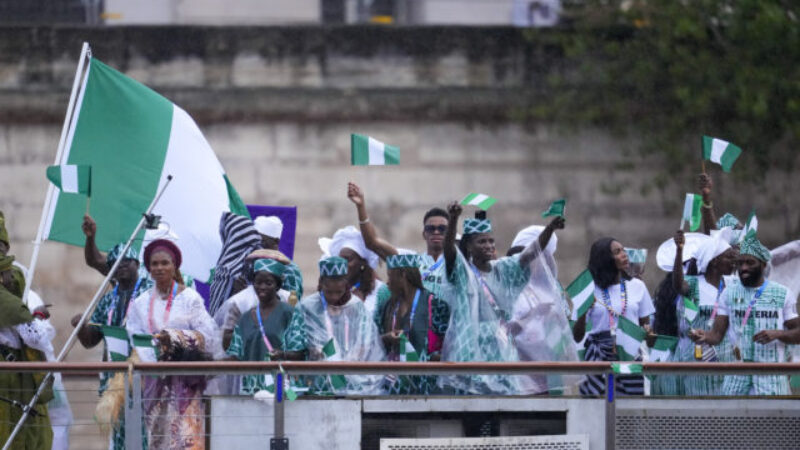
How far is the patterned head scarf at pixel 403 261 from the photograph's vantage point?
10656 mm

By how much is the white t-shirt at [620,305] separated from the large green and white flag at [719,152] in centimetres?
117

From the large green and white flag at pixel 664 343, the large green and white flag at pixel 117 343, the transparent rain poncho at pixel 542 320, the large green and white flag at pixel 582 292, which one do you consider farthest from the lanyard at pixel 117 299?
the large green and white flag at pixel 664 343

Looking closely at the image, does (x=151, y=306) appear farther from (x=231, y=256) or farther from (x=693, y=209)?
(x=693, y=209)

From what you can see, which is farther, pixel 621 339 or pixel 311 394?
pixel 621 339

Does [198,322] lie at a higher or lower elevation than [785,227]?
lower

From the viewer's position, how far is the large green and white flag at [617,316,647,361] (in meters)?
10.9

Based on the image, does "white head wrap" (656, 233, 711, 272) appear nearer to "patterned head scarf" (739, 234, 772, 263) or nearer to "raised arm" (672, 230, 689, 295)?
"raised arm" (672, 230, 689, 295)

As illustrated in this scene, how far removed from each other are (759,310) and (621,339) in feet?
3.17

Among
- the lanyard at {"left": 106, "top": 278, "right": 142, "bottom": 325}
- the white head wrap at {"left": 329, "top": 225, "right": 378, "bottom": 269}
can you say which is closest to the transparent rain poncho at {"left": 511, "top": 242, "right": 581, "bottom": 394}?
the white head wrap at {"left": 329, "top": 225, "right": 378, "bottom": 269}

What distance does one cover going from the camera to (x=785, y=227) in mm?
17438

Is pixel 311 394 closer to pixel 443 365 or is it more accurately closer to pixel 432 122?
pixel 443 365

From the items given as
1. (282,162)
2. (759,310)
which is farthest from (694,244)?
(282,162)

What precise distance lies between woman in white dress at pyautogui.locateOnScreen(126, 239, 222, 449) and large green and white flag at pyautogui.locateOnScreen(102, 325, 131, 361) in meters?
0.09

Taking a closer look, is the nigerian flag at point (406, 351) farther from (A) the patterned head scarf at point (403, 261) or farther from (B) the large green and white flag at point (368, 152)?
(B) the large green and white flag at point (368, 152)
